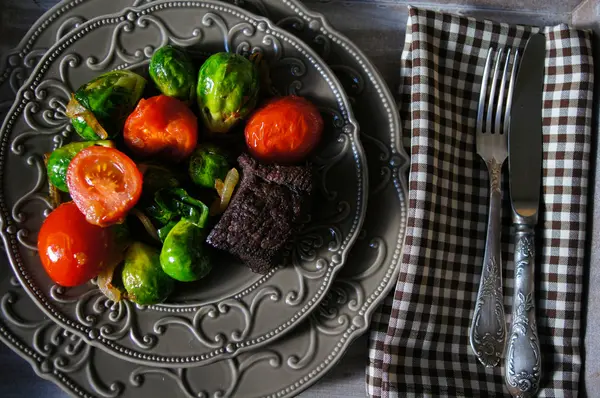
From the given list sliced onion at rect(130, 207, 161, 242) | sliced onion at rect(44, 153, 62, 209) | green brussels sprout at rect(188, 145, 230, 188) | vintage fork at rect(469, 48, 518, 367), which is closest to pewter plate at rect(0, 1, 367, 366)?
sliced onion at rect(44, 153, 62, 209)

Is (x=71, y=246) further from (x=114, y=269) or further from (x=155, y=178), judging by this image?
(x=155, y=178)

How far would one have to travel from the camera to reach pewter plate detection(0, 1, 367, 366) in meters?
2.04

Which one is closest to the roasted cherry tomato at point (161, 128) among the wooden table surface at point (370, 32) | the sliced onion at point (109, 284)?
the sliced onion at point (109, 284)

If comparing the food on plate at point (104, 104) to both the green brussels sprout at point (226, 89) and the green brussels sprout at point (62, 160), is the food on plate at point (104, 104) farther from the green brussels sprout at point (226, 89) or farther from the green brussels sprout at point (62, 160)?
the green brussels sprout at point (226, 89)

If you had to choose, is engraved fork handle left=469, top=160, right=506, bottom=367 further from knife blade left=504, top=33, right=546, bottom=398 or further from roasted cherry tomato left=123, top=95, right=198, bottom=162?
roasted cherry tomato left=123, top=95, right=198, bottom=162

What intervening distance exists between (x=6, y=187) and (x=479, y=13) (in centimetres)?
208

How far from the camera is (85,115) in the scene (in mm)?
1962

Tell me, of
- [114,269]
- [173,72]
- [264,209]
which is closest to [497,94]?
[264,209]

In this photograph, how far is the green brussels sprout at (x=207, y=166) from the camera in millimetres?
1977

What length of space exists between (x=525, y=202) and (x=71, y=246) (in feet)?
5.68

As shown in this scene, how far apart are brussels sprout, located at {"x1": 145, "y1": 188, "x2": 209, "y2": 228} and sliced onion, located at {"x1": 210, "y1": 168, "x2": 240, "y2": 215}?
6cm

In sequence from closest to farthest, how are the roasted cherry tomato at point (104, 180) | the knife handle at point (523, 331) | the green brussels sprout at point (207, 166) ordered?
the roasted cherry tomato at point (104, 180) < the green brussels sprout at point (207, 166) < the knife handle at point (523, 331)

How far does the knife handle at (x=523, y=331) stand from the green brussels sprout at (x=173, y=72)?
1413mm

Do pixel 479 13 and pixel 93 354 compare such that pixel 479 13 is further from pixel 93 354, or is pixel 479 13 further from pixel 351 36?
pixel 93 354
